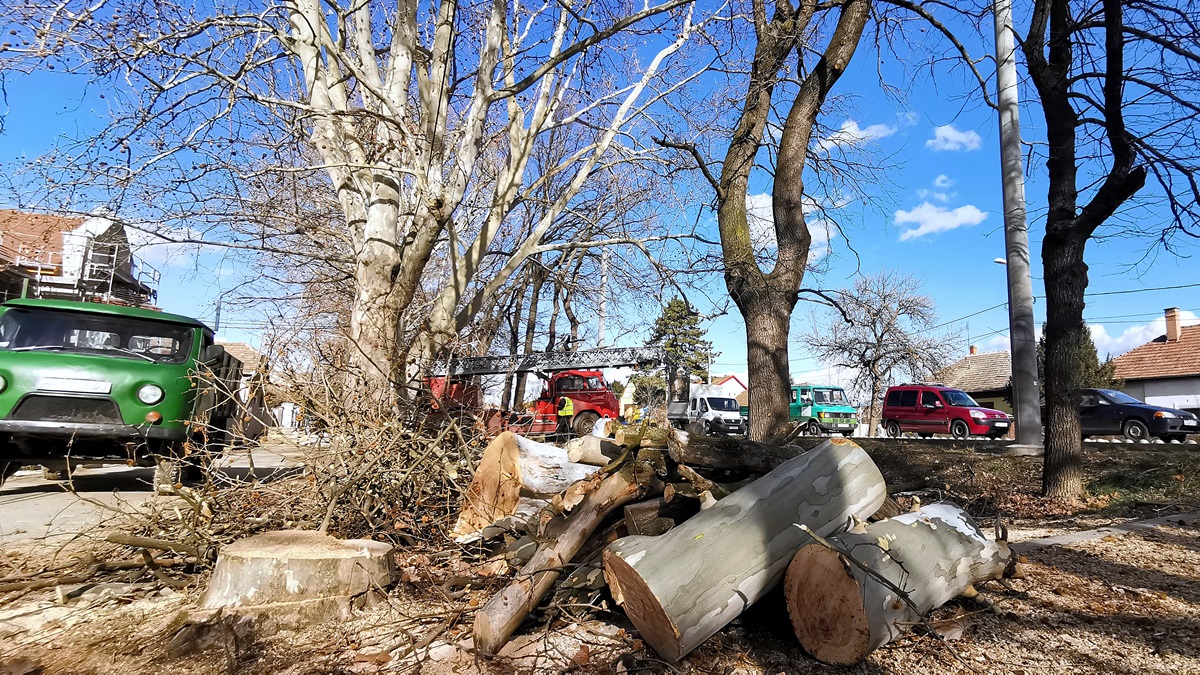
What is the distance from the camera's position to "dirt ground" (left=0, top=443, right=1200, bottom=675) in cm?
302

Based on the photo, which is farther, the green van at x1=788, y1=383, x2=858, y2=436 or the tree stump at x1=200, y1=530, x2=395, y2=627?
the green van at x1=788, y1=383, x2=858, y2=436

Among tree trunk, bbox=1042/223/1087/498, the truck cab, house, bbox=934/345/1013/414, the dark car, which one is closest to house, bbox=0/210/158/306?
the truck cab

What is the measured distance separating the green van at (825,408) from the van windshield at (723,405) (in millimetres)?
2298

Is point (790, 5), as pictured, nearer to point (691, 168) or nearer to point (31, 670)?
point (691, 168)

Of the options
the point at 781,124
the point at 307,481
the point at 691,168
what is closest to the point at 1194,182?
the point at 781,124

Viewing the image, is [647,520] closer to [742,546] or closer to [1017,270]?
[742,546]

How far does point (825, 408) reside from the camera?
25.0 m

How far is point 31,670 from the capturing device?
2.96 m

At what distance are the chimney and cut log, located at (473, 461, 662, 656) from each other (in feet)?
130

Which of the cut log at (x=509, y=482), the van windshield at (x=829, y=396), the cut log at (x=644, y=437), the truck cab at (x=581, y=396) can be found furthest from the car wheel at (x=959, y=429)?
the cut log at (x=644, y=437)

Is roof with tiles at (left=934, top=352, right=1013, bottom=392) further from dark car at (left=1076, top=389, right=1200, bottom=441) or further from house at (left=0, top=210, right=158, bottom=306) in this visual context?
house at (left=0, top=210, right=158, bottom=306)

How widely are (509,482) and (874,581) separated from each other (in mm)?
2691

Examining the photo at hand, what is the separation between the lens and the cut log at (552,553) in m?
3.15

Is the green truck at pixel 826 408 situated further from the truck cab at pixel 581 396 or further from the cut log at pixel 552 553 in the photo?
the cut log at pixel 552 553
